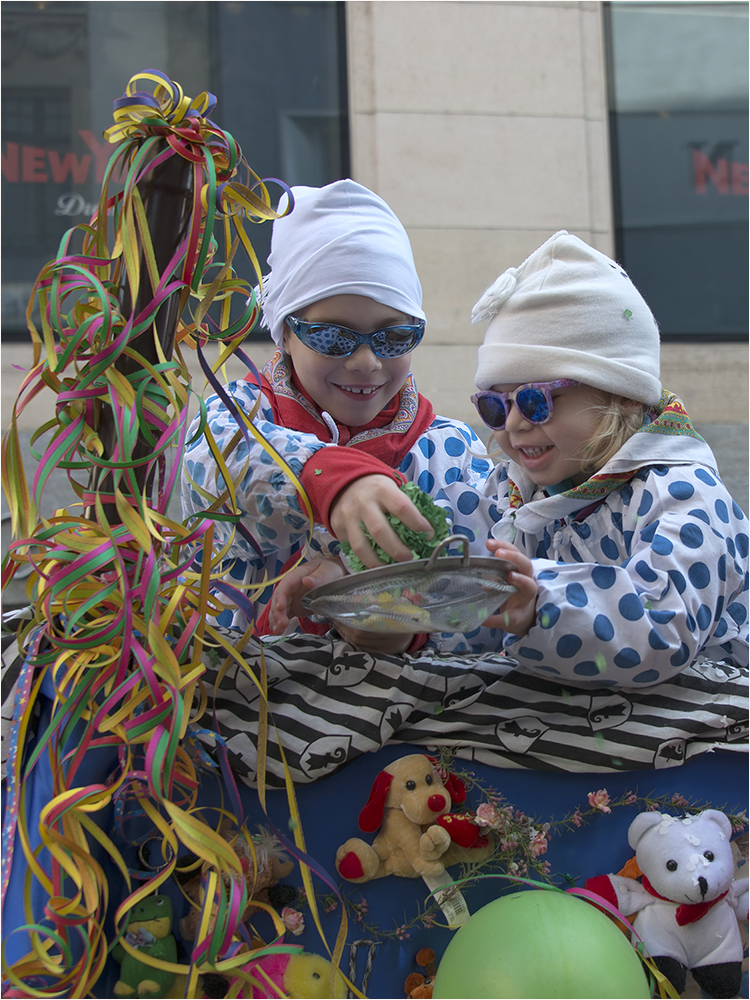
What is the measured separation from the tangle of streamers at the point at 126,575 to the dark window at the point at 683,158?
15.0 feet

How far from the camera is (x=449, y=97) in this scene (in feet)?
16.3

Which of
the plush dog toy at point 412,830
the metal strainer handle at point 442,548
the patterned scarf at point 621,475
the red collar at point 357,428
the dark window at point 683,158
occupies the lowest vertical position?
the plush dog toy at point 412,830

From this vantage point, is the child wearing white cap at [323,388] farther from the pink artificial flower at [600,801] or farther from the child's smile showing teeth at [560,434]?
the pink artificial flower at [600,801]

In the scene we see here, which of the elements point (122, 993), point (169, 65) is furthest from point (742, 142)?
point (122, 993)

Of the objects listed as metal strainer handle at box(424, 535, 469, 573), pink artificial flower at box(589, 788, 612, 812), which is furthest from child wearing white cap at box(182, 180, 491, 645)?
pink artificial flower at box(589, 788, 612, 812)

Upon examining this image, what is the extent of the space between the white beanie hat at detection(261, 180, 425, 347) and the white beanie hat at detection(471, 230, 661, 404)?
185 millimetres

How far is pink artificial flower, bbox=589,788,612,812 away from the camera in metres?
1.23

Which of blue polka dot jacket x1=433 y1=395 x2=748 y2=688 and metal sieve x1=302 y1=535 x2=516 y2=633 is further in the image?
blue polka dot jacket x1=433 y1=395 x2=748 y2=688

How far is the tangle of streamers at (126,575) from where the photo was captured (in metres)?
1.08

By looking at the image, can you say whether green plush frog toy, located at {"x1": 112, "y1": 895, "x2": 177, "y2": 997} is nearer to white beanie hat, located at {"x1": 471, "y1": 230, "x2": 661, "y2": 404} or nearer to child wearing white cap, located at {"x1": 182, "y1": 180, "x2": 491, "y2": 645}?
child wearing white cap, located at {"x1": 182, "y1": 180, "x2": 491, "y2": 645}

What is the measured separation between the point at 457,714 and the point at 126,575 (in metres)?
0.47

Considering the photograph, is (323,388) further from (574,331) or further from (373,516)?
(373,516)

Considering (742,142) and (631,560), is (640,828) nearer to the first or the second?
(631,560)

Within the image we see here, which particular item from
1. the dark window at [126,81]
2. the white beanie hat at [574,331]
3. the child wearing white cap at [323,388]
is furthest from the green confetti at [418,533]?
the dark window at [126,81]
